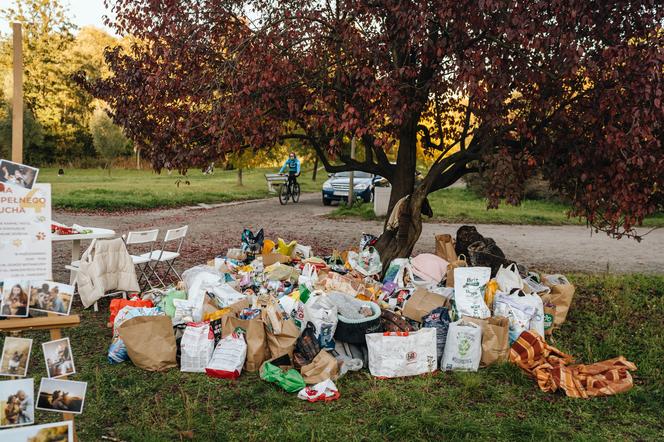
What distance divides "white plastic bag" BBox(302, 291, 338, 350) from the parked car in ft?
47.4

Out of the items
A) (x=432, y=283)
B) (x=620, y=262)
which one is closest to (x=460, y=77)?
(x=432, y=283)

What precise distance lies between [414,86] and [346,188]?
13.9 metres

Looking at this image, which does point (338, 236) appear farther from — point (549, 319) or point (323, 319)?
point (323, 319)

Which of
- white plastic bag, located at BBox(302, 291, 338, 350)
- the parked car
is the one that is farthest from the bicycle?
white plastic bag, located at BBox(302, 291, 338, 350)

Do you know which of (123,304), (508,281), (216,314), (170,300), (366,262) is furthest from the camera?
(366,262)

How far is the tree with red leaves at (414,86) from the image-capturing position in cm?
541

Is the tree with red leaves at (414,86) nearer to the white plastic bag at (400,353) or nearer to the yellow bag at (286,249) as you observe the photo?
the yellow bag at (286,249)

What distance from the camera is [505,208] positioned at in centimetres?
1891

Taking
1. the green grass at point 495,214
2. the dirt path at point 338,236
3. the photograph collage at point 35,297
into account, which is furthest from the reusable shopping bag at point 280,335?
the green grass at point 495,214

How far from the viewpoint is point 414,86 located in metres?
6.45

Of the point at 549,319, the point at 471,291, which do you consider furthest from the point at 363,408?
the point at 549,319

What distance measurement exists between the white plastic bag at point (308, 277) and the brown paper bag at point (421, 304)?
3.40 ft

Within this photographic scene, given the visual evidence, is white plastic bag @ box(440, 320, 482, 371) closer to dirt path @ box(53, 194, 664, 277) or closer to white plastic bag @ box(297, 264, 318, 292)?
white plastic bag @ box(297, 264, 318, 292)

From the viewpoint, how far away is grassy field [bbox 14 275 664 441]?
13.0 feet
